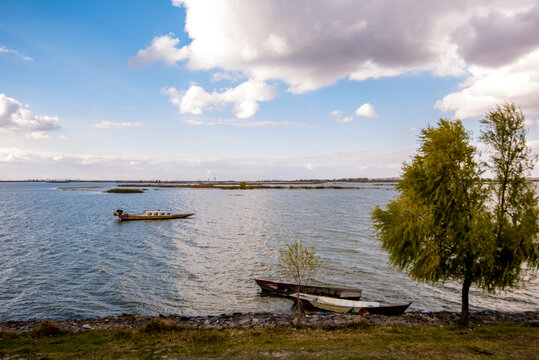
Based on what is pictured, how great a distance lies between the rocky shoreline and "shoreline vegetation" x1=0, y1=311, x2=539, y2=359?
2.2 inches

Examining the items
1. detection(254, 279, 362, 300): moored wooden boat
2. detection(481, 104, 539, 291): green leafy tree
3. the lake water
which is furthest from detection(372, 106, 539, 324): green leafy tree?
the lake water

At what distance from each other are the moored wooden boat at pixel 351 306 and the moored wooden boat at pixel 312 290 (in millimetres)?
1412

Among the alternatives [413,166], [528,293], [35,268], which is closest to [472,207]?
[413,166]

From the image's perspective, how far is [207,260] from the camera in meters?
37.9

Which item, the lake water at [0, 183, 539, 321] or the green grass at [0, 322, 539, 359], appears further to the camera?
the lake water at [0, 183, 539, 321]

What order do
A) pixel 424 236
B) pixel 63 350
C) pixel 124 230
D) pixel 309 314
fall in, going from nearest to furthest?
pixel 63 350 < pixel 424 236 < pixel 309 314 < pixel 124 230

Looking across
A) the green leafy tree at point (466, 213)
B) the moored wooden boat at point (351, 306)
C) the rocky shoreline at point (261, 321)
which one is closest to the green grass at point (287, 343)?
the rocky shoreline at point (261, 321)

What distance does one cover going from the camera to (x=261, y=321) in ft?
67.2

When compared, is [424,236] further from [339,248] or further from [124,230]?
[124,230]

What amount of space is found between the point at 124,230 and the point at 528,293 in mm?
60554

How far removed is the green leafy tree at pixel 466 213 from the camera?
16047 mm

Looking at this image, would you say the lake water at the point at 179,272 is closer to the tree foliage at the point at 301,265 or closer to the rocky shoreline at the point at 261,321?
the tree foliage at the point at 301,265

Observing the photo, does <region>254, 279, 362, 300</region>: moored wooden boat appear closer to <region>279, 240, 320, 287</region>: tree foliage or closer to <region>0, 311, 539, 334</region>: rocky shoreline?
<region>279, 240, 320, 287</region>: tree foliage

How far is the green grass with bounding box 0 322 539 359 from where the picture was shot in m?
14.0
